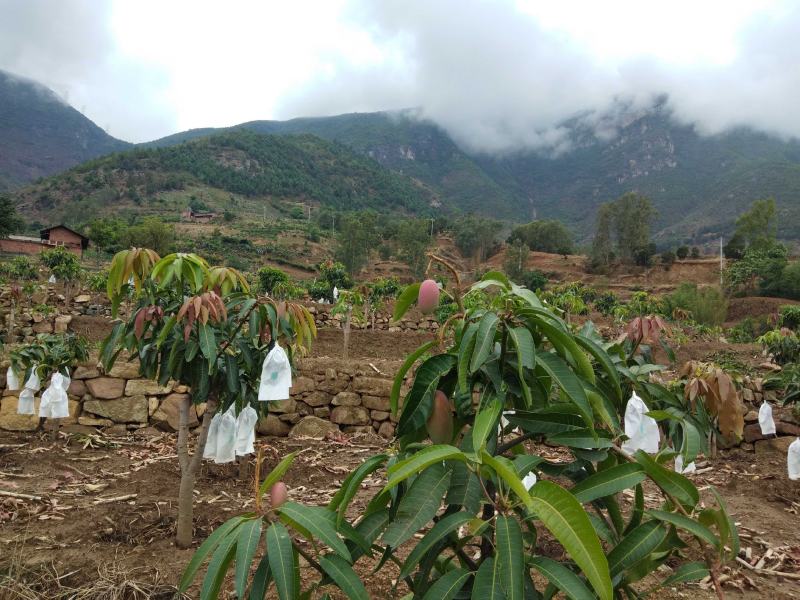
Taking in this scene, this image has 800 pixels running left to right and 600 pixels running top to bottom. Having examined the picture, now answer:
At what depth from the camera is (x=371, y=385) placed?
6.38 m

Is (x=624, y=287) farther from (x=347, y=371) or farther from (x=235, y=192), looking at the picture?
(x=235, y=192)

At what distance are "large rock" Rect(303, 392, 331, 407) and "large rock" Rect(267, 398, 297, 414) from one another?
0.16 meters

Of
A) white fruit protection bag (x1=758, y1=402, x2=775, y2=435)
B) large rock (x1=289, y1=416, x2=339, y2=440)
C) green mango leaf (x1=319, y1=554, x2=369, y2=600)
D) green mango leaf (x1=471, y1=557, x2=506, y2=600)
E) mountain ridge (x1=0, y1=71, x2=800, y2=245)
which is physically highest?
mountain ridge (x1=0, y1=71, x2=800, y2=245)

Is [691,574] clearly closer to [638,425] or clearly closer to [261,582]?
[261,582]

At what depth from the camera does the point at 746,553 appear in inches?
134

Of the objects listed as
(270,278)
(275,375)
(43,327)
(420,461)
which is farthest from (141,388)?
(270,278)

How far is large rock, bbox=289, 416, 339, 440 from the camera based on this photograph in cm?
592

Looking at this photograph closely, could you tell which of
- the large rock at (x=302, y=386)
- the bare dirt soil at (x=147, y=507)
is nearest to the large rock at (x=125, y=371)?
the bare dirt soil at (x=147, y=507)

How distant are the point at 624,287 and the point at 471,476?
35492mm

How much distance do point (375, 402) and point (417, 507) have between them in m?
5.37

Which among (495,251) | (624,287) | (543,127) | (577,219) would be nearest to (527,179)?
(577,219)

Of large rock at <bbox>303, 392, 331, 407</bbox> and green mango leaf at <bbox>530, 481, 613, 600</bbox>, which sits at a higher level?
green mango leaf at <bbox>530, 481, 613, 600</bbox>

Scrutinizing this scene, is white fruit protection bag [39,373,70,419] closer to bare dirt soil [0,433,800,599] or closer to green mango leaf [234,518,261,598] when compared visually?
bare dirt soil [0,433,800,599]

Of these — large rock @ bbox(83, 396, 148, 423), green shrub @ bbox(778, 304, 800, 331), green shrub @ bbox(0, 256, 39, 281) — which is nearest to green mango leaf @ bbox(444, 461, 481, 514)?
large rock @ bbox(83, 396, 148, 423)
